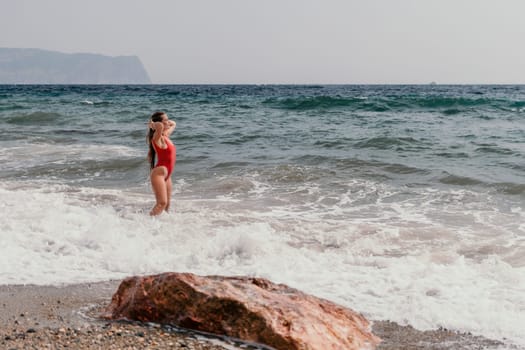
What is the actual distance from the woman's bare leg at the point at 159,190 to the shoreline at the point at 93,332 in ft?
10.4

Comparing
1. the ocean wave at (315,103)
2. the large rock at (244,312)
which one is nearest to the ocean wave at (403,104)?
the ocean wave at (315,103)

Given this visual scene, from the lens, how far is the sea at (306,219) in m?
5.28

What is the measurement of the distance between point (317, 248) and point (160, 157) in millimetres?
2903

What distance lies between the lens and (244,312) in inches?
151

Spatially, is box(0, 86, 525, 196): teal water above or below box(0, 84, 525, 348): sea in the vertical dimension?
above

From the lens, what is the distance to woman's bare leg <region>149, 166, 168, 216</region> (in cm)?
809

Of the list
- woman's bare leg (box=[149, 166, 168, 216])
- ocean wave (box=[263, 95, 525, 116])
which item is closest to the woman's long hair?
woman's bare leg (box=[149, 166, 168, 216])

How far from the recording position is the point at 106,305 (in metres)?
4.57

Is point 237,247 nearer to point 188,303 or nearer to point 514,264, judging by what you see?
point 188,303

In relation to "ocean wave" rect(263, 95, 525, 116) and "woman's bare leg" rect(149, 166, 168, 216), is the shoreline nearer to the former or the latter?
"woman's bare leg" rect(149, 166, 168, 216)

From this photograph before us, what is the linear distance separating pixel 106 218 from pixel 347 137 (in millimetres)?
11221

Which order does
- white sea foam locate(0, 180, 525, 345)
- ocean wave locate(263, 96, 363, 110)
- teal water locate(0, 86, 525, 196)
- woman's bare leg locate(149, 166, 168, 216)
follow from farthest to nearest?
ocean wave locate(263, 96, 363, 110) → teal water locate(0, 86, 525, 196) → woman's bare leg locate(149, 166, 168, 216) → white sea foam locate(0, 180, 525, 345)

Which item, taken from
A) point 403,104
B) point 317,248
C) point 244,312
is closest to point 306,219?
point 317,248

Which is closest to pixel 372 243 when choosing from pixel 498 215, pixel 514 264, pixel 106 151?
pixel 514 264
